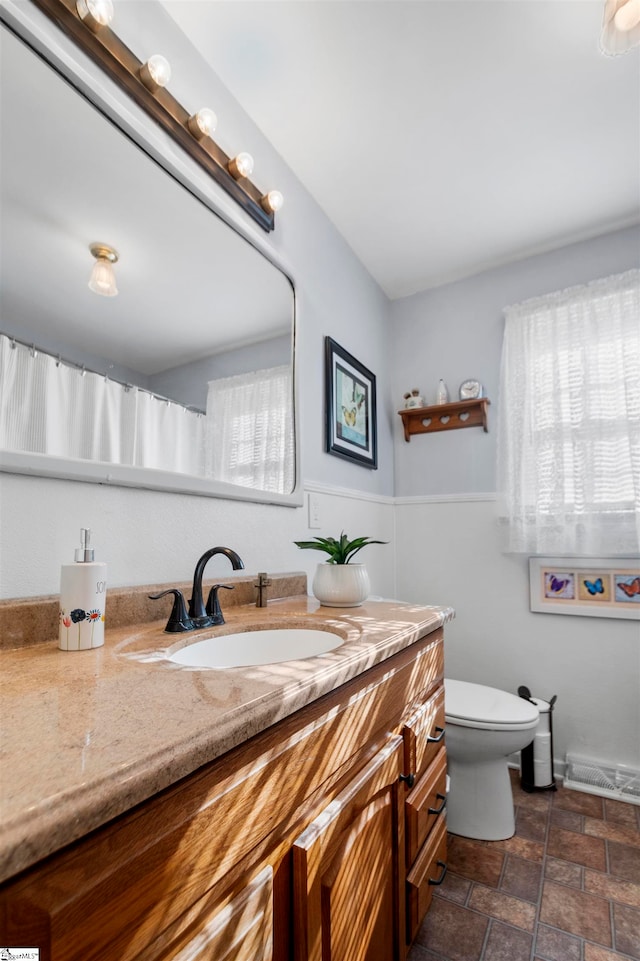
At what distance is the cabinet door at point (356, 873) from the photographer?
25.1 inches

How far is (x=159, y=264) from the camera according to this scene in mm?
1152

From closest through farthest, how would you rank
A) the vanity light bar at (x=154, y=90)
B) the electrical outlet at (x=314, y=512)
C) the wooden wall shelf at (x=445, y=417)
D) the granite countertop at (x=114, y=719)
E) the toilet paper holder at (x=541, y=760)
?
the granite countertop at (x=114, y=719) → the vanity light bar at (x=154, y=90) → the electrical outlet at (x=314, y=512) → the toilet paper holder at (x=541, y=760) → the wooden wall shelf at (x=445, y=417)

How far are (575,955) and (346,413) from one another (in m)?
1.82

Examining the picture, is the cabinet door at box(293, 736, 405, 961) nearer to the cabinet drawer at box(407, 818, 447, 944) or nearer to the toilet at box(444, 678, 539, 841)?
the cabinet drawer at box(407, 818, 447, 944)

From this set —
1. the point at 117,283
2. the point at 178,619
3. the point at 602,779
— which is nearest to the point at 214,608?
the point at 178,619

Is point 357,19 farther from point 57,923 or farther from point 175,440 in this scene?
point 57,923

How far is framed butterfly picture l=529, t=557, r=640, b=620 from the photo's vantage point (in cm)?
194

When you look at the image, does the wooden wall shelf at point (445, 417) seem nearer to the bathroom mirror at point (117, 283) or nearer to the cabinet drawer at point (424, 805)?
the bathroom mirror at point (117, 283)

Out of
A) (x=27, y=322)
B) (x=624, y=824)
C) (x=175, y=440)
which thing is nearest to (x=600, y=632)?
(x=624, y=824)

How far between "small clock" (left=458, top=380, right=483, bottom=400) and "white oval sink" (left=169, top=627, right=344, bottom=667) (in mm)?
1686

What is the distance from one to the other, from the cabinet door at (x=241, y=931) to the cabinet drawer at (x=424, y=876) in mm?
631

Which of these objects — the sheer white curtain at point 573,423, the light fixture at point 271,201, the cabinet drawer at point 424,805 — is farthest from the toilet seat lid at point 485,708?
the light fixture at point 271,201

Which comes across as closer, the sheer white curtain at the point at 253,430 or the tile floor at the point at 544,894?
the tile floor at the point at 544,894

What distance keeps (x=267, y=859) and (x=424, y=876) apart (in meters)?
0.76
